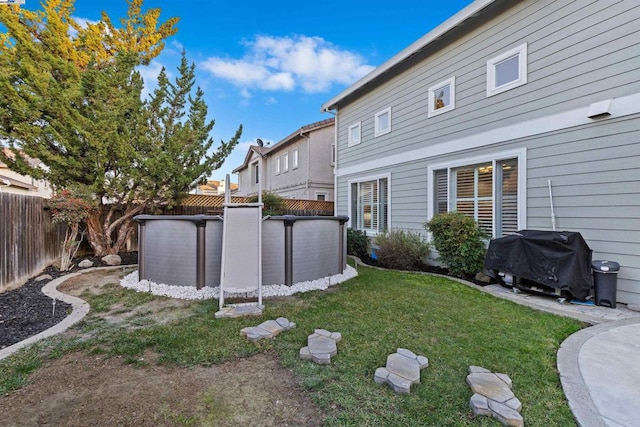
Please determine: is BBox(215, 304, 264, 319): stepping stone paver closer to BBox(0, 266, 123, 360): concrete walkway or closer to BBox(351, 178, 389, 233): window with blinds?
BBox(0, 266, 123, 360): concrete walkway

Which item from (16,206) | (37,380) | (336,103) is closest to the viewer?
(37,380)

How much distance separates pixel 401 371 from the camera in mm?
2402

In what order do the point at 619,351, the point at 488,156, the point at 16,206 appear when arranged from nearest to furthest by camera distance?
the point at 619,351, the point at 16,206, the point at 488,156

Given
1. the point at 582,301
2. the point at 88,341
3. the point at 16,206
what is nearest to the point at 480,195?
the point at 582,301

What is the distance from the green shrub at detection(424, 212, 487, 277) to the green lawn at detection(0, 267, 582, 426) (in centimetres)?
143

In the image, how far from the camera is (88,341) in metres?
3.06

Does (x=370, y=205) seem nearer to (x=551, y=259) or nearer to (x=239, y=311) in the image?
(x=551, y=259)

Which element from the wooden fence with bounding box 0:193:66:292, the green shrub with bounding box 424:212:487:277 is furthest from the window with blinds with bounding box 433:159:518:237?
the wooden fence with bounding box 0:193:66:292

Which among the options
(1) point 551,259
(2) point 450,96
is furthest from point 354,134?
(1) point 551,259

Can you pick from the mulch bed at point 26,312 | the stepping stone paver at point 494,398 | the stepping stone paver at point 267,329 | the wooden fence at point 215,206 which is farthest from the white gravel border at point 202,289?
the wooden fence at point 215,206

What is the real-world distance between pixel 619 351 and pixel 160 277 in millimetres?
6207

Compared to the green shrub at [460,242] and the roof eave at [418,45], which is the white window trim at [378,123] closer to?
the roof eave at [418,45]

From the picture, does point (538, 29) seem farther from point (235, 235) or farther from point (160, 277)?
point (160, 277)

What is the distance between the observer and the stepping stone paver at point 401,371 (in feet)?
7.31
